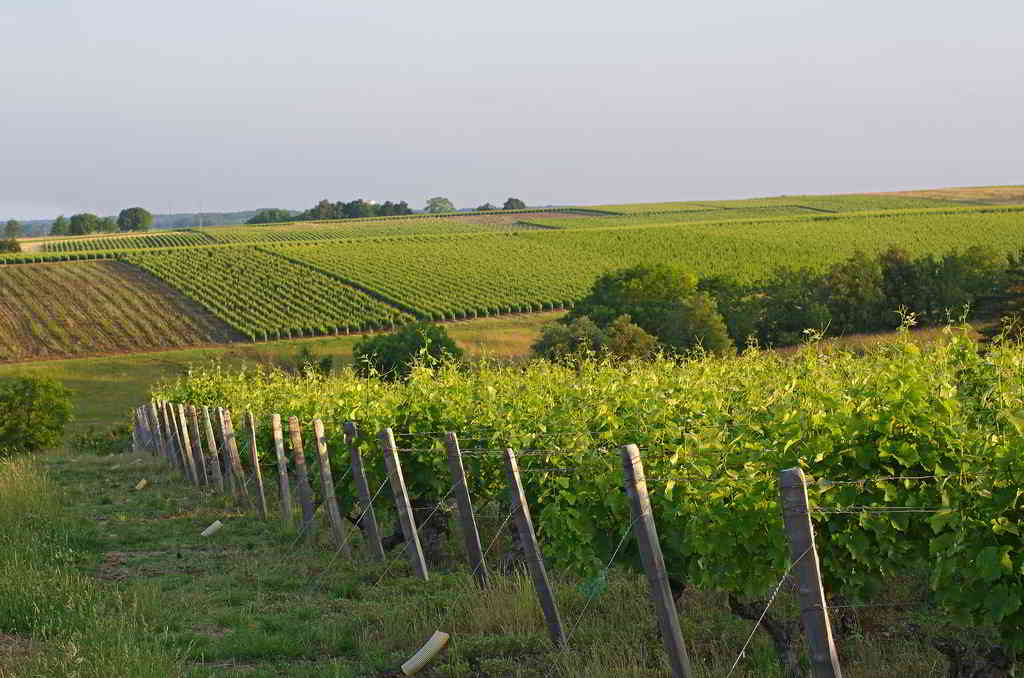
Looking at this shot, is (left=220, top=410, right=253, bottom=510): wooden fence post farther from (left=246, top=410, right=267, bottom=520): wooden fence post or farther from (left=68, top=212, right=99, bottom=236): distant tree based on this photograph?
(left=68, top=212, right=99, bottom=236): distant tree

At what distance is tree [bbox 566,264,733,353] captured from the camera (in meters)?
54.0

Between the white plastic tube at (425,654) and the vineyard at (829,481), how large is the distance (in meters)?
0.89

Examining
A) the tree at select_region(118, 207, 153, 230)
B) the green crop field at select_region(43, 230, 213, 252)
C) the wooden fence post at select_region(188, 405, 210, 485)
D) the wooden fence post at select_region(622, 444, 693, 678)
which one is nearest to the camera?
the wooden fence post at select_region(622, 444, 693, 678)

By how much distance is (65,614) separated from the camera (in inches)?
297

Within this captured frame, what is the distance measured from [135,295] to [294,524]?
6846 centimetres

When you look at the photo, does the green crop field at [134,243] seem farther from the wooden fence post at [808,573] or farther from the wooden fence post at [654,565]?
the wooden fence post at [808,573]

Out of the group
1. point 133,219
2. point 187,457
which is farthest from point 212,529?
point 133,219

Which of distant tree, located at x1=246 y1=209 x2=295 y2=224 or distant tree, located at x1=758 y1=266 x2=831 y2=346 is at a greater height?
distant tree, located at x1=246 y1=209 x2=295 y2=224

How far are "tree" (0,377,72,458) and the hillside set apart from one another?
2142cm

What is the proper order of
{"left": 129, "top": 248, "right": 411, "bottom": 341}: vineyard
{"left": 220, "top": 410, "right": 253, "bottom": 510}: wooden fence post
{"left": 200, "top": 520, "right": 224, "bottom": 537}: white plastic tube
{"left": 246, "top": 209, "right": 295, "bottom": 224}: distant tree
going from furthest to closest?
{"left": 246, "top": 209, "right": 295, "bottom": 224}: distant tree, {"left": 129, "top": 248, "right": 411, "bottom": 341}: vineyard, {"left": 220, "top": 410, "right": 253, "bottom": 510}: wooden fence post, {"left": 200, "top": 520, "right": 224, "bottom": 537}: white plastic tube

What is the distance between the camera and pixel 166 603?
8484mm

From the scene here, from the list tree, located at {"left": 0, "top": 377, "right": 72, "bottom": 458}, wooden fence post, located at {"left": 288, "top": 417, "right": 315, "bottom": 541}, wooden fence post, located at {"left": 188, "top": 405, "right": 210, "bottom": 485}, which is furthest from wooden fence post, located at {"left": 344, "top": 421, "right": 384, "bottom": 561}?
tree, located at {"left": 0, "top": 377, "right": 72, "bottom": 458}

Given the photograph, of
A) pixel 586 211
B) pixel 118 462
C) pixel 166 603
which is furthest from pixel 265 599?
pixel 586 211

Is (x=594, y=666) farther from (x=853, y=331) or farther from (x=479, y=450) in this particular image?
(x=853, y=331)
